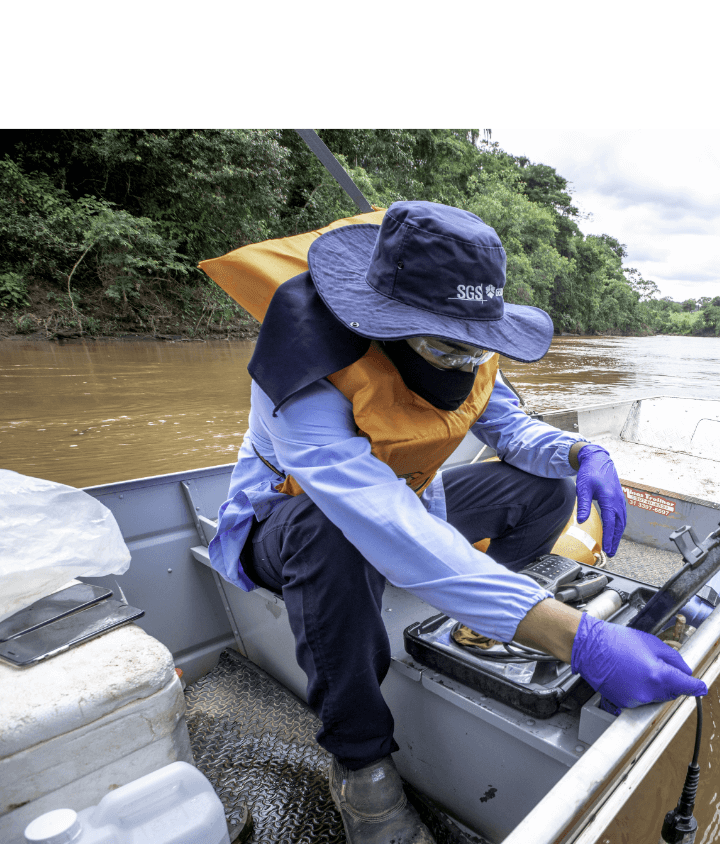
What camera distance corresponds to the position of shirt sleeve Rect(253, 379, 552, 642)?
3.05 ft

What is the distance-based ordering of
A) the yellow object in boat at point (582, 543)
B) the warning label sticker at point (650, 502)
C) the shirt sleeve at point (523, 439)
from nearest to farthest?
the shirt sleeve at point (523, 439)
the yellow object in boat at point (582, 543)
the warning label sticker at point (650, 502)

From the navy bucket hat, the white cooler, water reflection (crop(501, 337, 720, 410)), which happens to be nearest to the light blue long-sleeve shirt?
the navy bucket hat

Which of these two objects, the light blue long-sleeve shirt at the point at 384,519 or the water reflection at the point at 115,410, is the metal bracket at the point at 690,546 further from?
the water reflection at the point at 115,410

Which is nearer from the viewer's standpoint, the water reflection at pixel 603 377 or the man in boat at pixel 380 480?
the man in boat at pixel 380 480

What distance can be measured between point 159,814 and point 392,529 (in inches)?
25.1

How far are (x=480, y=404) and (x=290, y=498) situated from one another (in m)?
0.56

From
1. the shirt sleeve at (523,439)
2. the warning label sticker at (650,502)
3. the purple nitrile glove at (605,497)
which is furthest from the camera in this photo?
the warning label sticker at (650,502)

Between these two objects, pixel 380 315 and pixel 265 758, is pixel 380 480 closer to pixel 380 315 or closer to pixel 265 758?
pixel 380 315

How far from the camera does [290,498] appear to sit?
49.1 inches

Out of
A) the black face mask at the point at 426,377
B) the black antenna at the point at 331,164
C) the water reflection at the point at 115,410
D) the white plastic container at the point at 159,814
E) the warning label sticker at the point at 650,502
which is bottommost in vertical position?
the water reflection at the point at 115,410

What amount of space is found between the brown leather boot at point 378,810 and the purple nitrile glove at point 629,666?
461mm

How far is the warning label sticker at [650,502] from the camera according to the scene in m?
2.51

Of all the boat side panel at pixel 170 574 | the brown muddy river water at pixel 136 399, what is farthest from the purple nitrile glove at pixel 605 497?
the brown muddy river water at pixel 136 399

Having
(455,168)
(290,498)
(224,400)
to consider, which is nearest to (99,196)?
(224,400)
